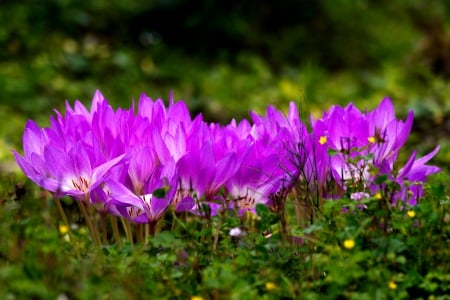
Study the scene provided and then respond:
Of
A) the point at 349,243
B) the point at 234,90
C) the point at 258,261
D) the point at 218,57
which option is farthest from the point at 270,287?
the point at 218,57

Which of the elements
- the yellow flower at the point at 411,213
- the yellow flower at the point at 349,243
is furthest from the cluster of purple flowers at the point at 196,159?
the yellow flower at the point at 349,243

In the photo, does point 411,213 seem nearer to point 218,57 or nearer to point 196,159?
point 196,159

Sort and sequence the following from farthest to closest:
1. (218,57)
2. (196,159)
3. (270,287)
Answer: (218,57)
(196,159)
(270,287)

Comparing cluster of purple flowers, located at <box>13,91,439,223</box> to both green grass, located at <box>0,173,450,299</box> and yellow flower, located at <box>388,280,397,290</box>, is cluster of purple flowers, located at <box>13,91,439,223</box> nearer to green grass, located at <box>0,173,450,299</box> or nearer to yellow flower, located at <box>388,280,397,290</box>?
green grass, located at <box>0,173,450,299</box>

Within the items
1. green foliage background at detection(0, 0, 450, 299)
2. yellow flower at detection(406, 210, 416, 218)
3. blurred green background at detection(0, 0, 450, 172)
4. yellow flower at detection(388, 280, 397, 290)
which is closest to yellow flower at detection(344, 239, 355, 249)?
green foliage background at detection(0, 0, 450, 299)

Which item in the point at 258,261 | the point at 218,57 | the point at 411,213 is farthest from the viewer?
the point at 218,57
